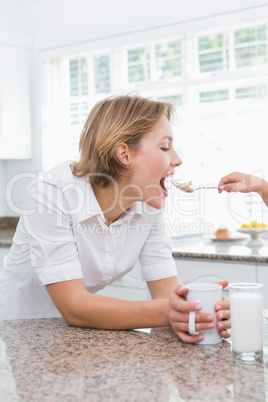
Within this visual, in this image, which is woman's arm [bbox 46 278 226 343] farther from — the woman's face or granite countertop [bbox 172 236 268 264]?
granite countertop [bbox 172 236 268 264]

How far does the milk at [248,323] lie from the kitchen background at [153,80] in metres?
2.46

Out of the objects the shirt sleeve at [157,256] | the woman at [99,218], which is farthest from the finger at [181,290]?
the shirt sleeve at [157,256]

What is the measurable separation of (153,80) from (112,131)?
238cm

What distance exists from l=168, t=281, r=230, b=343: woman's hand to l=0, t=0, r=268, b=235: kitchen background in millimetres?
2343

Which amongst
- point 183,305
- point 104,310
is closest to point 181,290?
point 183,305

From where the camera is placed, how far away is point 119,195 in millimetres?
1604

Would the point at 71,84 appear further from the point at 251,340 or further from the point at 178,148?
the point at 251,340

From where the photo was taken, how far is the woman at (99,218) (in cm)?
138

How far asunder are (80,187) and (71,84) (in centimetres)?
287

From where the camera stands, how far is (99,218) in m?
1.53

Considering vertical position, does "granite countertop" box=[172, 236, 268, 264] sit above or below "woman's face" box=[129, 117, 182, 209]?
below

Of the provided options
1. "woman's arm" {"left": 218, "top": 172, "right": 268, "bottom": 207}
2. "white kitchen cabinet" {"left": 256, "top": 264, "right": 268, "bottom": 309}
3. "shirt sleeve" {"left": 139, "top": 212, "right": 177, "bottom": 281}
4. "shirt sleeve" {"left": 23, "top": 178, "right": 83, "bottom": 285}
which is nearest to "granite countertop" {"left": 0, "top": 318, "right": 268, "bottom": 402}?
"shirt sleeve" {"left": 23, "top": 178, "right": 83, "bottom": 285}

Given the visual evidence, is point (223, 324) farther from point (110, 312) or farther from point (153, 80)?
point (153, 80)

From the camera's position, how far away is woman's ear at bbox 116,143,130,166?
1540 millimetres
